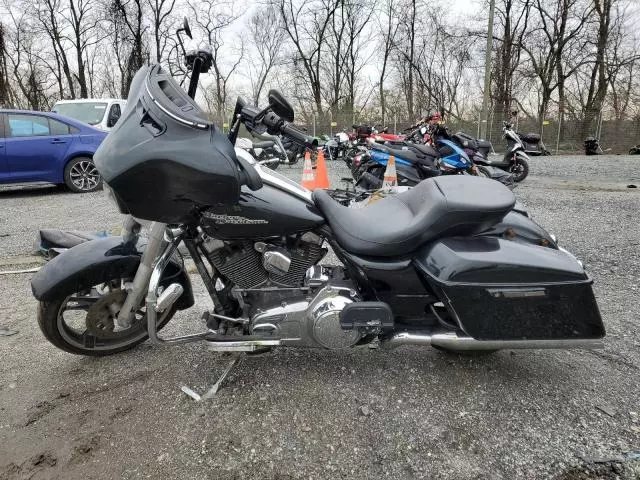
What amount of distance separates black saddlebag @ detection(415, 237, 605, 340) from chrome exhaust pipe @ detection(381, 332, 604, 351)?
3cm

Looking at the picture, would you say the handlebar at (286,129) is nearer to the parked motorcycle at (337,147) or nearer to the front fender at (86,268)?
the front fender at (86,268)

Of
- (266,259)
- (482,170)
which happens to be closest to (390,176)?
(482,170)

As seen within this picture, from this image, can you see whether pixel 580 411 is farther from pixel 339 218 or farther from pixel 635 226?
pixel 635 226

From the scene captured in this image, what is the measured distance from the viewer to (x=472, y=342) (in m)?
2.17

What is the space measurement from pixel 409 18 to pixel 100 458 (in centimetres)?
Result: 3251

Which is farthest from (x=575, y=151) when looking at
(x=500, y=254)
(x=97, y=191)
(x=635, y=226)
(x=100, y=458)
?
(x=100, y=458)

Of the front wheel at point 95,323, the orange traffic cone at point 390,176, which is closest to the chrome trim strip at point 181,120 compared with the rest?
the front wheel at point 95,323

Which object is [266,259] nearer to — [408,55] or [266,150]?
[266,150]

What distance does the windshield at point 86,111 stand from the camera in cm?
916

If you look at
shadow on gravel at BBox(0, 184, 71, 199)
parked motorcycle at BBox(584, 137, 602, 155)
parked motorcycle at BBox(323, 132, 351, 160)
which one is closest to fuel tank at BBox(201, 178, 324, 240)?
shadow on gravel at BBox(0, 184, 71, 199)

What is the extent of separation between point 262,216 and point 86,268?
998 millimetres

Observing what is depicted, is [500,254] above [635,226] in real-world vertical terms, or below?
above

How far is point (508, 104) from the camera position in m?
25.7

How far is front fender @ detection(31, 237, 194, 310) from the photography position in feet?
7.44
